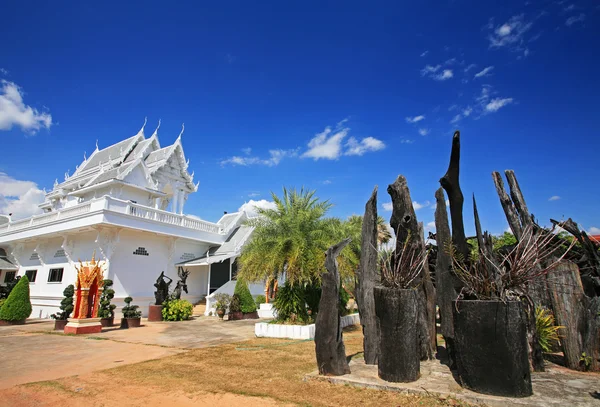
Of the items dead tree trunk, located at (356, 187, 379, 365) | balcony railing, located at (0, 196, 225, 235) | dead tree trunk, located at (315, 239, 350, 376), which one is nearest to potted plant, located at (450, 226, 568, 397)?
dead tree trunk, located at (315, 239, 350, 376)

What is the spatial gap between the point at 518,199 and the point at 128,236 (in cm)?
1767

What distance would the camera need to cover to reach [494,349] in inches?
164

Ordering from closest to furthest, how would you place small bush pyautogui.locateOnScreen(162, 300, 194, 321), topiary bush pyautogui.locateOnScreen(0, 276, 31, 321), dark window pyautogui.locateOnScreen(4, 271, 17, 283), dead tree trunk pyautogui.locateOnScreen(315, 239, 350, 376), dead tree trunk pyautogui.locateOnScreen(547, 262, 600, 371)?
dead tree trunk pyautogui.locateOnScreen(315, 239, 350, 376), dead tree trunk pyautogui.locateOnScreen(547, 262, 600, 371), topiary bush pyautogui.locateOnScreen(0, 276, 31, 321), small bush pyautogui.locateOnScreen(162, 300, 194, 321), dark window pyautogui.locateOnScreen(4, 271, 17, 283)

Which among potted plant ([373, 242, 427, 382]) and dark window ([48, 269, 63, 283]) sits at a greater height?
dark window ([48, 269, 63, 283])

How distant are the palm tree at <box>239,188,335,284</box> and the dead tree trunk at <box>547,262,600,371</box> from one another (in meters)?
5.99

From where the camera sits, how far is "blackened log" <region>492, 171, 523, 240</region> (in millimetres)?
7316

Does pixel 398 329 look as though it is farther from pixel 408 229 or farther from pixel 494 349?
pixel 408 229

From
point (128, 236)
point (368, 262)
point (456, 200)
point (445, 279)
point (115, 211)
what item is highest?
point (115, 211)

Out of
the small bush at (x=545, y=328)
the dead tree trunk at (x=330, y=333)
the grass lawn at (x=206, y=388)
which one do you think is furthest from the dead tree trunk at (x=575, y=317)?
the dead tree trunk at (x=330, y=333)

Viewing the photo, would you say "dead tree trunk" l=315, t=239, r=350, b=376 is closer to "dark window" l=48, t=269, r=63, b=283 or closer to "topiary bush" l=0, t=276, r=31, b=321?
"topiary bush" l=0, t=276, r=31, b=321

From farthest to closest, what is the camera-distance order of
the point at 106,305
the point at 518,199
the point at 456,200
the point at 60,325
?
the point at 106,305 < the point at 60,325 < the point at 518,199 < the point at 456,200

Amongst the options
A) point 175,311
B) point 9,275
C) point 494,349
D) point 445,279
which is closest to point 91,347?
point 175,311

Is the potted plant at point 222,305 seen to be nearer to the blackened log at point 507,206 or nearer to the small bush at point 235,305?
the small bush at point 235,305

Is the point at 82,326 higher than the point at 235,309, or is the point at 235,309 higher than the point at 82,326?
the point at 235,309
